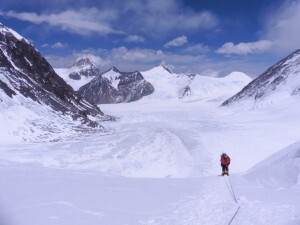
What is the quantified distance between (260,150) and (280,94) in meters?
54.0

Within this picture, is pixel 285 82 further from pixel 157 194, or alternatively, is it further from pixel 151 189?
pixel 157 194

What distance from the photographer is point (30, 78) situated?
62250 mm

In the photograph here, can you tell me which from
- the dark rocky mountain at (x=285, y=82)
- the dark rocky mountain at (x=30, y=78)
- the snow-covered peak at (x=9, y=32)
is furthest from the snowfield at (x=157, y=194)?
the dark rocky mountain at (x=285, y=82)

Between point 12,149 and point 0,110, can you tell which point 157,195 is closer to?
point 12,149

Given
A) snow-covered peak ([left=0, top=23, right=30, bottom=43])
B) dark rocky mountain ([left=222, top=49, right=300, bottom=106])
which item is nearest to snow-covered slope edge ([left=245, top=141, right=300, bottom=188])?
snow-covered peak ([left=0, top=23, right=30, bottom=43])

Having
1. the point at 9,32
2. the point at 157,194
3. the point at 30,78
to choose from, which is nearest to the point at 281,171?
the point at 157,194

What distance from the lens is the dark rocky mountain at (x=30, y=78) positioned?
174ft

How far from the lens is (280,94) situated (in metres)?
83.8

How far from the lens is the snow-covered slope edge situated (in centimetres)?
1447

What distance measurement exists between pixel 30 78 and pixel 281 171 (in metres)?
53.7

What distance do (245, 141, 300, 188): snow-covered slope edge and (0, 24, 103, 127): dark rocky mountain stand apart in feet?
125

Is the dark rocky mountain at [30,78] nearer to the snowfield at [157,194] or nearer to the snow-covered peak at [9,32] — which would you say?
the snow-covered peak at [9,32]

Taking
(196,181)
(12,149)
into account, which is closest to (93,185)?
(196,181)

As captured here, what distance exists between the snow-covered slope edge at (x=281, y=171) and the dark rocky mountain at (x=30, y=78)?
3798 centimetres
